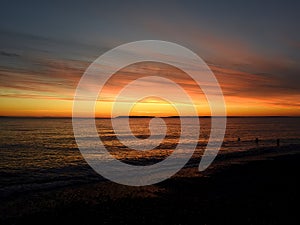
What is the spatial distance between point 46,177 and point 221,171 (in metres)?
16.2

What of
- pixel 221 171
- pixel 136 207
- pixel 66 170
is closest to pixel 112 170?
pixel 66 170

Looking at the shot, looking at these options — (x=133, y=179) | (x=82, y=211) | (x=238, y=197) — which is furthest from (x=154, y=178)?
(x=82, y=211)

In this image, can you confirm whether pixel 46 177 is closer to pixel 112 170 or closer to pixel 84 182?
pixel 84 182

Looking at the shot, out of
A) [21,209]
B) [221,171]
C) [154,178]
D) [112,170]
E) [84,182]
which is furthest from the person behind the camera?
[112,170]

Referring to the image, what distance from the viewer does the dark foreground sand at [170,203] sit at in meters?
13.2

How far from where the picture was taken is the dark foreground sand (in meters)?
13.2

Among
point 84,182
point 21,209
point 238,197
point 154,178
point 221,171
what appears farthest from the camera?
point 221,171

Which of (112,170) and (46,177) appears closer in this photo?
(46,177)

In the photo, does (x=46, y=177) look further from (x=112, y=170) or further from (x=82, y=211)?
(x=82, y=211)

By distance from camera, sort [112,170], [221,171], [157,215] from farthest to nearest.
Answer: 1. [112,170]
2. [221,171]
3. [157,215]

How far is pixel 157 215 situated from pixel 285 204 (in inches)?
267

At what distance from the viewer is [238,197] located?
1719 centimetres

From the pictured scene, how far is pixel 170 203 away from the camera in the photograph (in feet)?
52.9

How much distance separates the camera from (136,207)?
1534 cm
